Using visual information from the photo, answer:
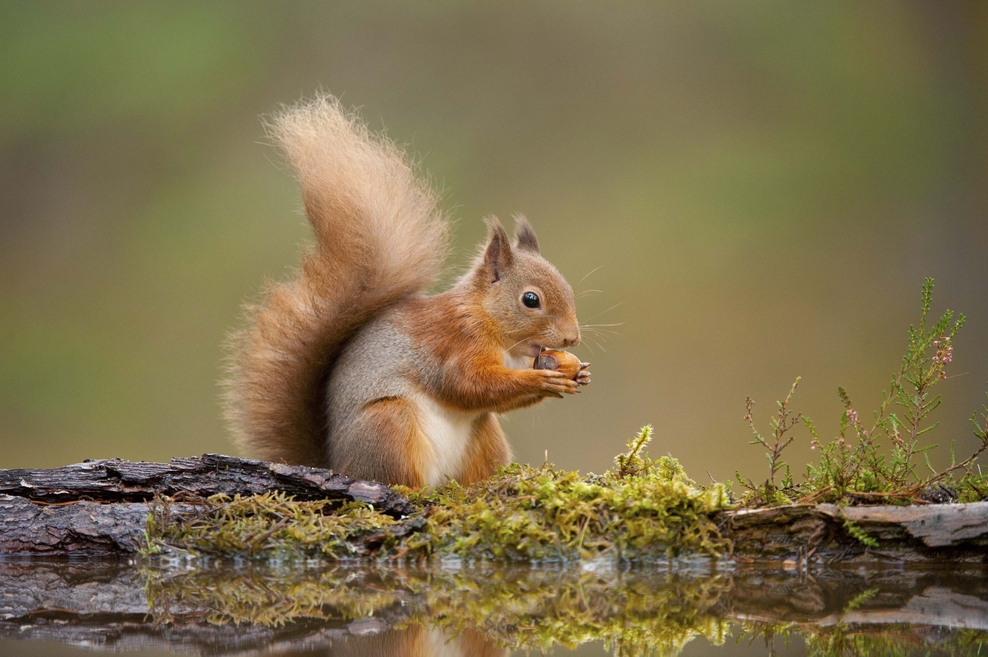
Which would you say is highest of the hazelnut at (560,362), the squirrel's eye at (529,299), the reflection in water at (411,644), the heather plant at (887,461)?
the squirrel's eye at (529,299)

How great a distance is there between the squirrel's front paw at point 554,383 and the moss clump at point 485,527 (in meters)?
0.35

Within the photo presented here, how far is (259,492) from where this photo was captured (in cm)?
177

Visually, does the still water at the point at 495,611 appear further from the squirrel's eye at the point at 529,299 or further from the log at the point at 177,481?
the squirrel's eye at the point at 529,299

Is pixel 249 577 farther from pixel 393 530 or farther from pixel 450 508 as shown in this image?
pixel 450 508

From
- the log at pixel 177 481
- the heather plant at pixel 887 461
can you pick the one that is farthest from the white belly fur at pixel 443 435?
the heather plant at pixel 887 461

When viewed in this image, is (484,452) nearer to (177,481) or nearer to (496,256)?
(496,256)

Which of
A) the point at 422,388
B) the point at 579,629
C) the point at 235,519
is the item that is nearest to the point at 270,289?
the point at 422,388

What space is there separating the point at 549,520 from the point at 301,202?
103 cm

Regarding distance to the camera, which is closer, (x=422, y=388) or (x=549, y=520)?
(x=549, y=520)

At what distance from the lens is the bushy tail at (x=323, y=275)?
7.06 feet

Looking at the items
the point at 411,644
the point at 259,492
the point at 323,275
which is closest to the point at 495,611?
the point at 411,644

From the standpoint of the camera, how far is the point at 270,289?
229cm

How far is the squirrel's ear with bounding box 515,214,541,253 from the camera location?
2.45 meters

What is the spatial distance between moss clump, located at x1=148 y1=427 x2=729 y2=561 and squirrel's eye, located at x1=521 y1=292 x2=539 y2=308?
0.59 metres
